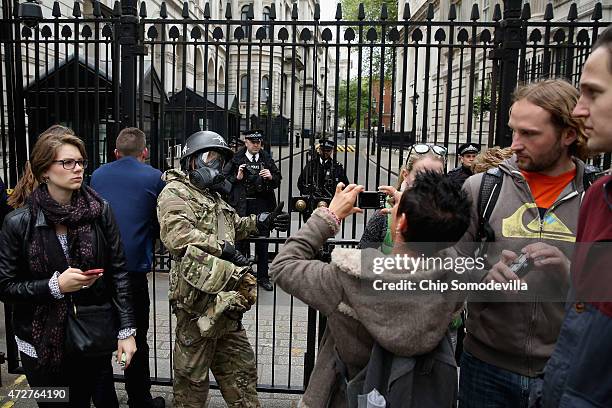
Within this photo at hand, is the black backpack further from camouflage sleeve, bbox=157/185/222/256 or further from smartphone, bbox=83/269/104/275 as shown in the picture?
smartphone, bbox=83/269/104/275

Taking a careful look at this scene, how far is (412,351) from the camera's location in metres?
1.88

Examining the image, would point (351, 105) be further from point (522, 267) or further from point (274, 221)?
point (522, 267)

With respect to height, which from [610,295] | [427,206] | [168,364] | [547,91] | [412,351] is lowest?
[168,364]

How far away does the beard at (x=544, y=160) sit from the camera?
2.26m

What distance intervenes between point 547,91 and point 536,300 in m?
0.92

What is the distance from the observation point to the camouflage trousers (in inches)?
133

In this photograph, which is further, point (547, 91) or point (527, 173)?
point (527, 173)

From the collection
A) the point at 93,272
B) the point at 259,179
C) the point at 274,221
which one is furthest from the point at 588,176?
the point at 259,179

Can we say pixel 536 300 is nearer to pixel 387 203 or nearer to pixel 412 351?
pixel 412 351

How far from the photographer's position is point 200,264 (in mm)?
3137

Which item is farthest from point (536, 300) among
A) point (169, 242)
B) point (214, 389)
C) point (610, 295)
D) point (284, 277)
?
point (214, 389)

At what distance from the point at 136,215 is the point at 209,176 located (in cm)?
87

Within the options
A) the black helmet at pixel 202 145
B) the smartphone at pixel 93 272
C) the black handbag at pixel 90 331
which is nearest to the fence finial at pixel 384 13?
the black helmet at pixel 202 145

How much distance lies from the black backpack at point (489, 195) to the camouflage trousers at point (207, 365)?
1.94 meters
